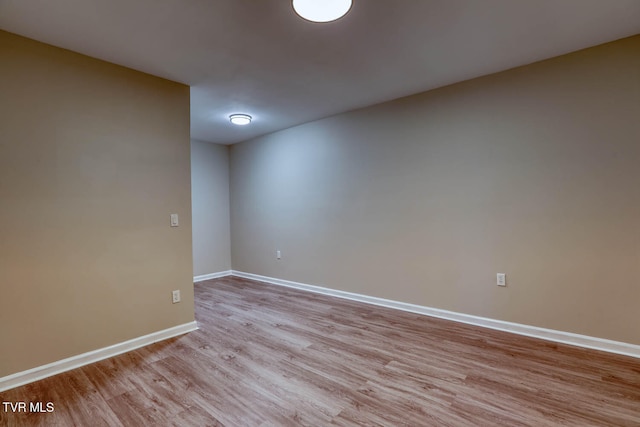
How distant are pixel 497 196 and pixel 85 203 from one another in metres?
3.57

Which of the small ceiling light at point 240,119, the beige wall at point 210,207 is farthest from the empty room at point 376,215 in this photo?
the beige wall at point 210,207

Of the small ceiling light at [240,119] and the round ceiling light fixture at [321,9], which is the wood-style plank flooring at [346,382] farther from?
the small ceiling light at [240,119]

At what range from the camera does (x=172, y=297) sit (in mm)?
2820

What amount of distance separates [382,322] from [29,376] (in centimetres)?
285

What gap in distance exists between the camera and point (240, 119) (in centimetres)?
382

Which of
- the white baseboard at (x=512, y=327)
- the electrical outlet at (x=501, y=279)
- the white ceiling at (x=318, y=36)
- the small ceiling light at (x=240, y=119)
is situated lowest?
the white baseboard at (x=512, y=327)

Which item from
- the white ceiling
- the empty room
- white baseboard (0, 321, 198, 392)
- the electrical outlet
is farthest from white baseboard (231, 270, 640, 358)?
the white ceiling

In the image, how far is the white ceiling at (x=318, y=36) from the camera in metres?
1.84

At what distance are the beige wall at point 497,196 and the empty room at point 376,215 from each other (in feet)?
0.06

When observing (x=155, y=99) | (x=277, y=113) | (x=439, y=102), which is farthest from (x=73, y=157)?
(x=439, y=102)

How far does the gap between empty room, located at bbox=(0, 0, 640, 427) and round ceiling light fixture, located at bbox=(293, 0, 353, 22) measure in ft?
0.04

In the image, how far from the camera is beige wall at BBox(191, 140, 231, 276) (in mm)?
4984

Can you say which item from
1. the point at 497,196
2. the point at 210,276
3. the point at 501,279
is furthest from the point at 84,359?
the point at 497,196

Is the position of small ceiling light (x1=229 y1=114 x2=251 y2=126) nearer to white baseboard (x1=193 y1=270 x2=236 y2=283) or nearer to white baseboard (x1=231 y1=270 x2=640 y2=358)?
white baseboard (x1=231 y1=270 x2=640 y2=358)
